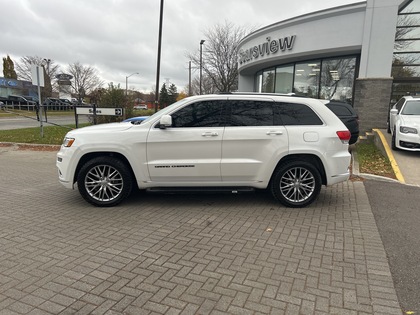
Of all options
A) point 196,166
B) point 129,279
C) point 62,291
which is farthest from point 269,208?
point 62,291

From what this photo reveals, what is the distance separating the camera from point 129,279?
9.68 ft

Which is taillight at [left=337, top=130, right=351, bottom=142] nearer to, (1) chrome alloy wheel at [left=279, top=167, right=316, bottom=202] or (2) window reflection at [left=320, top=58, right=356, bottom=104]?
(1) chrome alloy wheel at [left=279, top=167, right=316, bottom=202]

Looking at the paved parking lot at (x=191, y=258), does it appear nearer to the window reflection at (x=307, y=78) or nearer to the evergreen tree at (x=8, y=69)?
the window reflection at (x=307, y=78)

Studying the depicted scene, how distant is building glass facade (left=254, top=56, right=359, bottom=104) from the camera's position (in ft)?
48.0

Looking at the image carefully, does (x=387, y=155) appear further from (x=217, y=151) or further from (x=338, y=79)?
(x=338, y=79)

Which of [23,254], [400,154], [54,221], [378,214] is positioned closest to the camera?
[23,254]

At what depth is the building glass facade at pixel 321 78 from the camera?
14617mm

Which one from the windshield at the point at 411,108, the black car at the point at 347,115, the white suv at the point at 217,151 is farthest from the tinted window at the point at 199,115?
the windshield at the point at 411,108

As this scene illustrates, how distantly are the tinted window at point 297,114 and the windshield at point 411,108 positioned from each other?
608cm

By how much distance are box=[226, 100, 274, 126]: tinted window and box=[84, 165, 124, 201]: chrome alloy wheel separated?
2013 mm

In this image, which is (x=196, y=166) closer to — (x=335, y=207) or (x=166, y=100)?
(x=335, y=207)

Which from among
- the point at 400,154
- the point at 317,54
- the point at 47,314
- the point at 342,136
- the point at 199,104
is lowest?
→ the point at 47,314

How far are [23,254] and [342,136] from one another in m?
4.79

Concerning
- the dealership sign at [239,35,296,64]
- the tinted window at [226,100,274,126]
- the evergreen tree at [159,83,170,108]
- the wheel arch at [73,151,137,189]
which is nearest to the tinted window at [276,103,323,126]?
the tinted window at [226,100,274,126]
